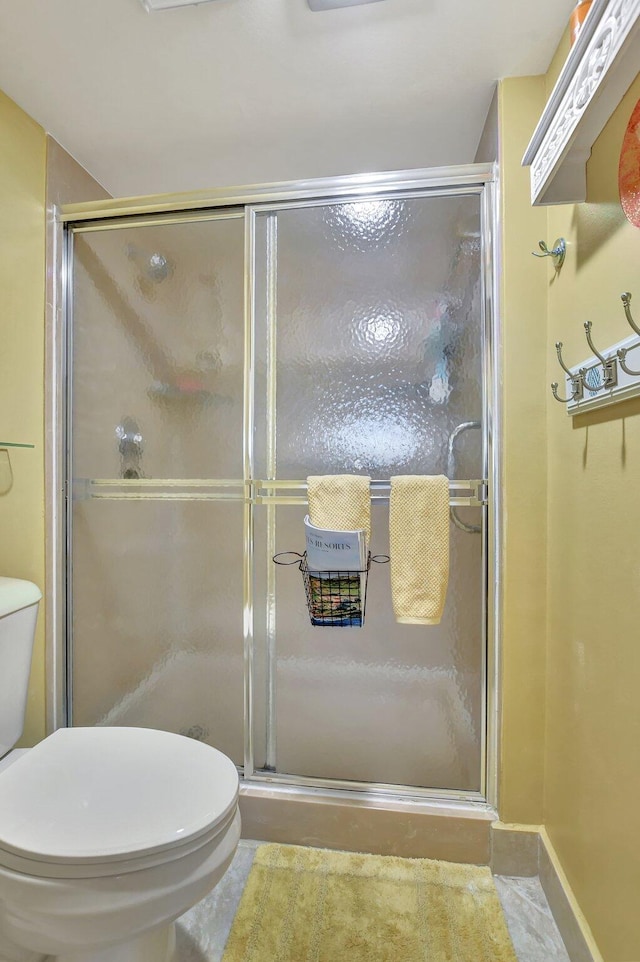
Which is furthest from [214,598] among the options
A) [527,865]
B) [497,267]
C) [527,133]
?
[527,133]

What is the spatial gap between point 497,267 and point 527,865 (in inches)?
65.7

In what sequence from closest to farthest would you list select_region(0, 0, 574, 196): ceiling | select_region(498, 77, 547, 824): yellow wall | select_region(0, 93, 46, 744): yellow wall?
select_region(0, 0, 574, 196): ceiling → select_region(498, 77, 547, 824): yellow wall → select_region(0, 93, 46, 744): yellow wall

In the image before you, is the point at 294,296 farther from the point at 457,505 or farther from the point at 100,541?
the point at 100,541

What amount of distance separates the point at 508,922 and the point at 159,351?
189 cm

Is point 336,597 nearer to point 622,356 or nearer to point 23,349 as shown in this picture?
point 622,356

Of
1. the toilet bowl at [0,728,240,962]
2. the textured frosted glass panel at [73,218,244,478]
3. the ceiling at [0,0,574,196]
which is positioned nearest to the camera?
the toilet bowl at [0,728,240,962]

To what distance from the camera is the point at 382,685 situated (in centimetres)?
150

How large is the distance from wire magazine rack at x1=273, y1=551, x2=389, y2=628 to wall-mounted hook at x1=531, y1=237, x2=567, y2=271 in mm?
931

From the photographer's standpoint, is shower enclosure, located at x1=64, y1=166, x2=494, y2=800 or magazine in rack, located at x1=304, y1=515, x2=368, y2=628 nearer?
magazine in rack, located at x1=304, y1=515, x2=368, y2=628

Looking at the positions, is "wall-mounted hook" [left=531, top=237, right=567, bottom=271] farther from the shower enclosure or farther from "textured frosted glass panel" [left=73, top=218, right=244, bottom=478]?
"textured frosted glass panel" [left=73, top=218, right=244, bottom=478]

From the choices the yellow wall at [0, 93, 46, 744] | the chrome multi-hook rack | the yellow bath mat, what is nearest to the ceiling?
the yellow wall at [0, 93, 46, 744]

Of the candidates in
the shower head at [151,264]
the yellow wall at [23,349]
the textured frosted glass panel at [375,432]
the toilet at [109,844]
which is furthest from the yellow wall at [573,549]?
the yellow wall at [23,349]

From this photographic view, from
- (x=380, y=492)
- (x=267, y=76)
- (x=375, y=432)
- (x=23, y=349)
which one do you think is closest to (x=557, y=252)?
(x=375, y=432)

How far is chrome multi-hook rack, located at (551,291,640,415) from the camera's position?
805 millimetres
